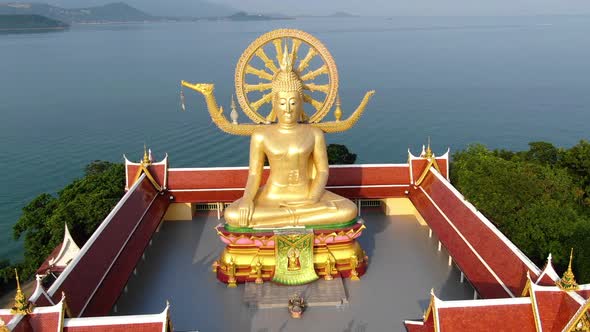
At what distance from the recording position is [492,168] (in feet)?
64.7

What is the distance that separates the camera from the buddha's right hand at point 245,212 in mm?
15508

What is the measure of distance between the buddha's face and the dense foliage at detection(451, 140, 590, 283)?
779 cm

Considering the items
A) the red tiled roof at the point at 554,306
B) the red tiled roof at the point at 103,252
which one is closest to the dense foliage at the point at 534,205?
the red tiled roof at the point at 554,306

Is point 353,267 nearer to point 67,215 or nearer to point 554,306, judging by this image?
point 554,306

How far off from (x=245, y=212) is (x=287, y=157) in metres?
2.19

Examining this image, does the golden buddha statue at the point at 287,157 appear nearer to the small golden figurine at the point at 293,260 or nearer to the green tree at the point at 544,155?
the small golden figurine at the point at 293,260

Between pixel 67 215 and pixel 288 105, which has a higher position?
pixel 288 105

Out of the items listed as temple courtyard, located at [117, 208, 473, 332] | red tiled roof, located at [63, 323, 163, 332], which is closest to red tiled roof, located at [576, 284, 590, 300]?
temple courtyard, located at [117, 208, 473, 332]

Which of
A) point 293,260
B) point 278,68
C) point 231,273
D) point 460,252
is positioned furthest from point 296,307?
point 278,68

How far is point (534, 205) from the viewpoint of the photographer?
57.8ft

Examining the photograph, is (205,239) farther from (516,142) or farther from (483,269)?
(516,142)

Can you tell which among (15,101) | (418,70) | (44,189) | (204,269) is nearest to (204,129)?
(44,189)

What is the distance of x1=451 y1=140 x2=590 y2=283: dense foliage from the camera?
1638 centimetres

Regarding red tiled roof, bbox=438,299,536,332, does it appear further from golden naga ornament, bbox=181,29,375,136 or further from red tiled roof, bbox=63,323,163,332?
golden naga ornament, bbox=181,29,375,136
